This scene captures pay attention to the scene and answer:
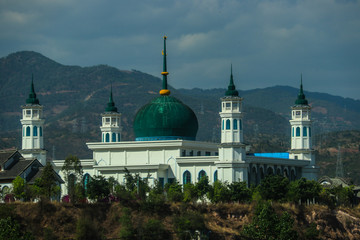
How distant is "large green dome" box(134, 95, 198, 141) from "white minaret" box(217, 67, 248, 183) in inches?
235

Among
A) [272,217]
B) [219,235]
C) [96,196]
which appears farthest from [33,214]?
[272,217]

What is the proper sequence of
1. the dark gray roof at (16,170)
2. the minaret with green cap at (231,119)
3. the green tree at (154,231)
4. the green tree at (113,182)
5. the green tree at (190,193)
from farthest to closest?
the minaret with green cap at (231,119) → the green tree at (113,182) → the green tree at (190,193) → the dark gray roof at (16,170) → the green tree at (154,231)

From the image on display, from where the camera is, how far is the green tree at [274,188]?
3078 inches

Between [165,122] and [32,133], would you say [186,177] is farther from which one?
[32,133]

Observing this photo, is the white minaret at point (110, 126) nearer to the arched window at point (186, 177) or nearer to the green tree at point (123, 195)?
the arched window at point (186, 177)

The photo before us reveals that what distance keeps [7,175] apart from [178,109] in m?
21.8

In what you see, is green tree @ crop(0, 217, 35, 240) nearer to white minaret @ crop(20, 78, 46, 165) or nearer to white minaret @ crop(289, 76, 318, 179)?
white minaret @ crop(20, 78, 46, 165)

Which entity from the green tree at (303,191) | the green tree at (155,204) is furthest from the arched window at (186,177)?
the green tree at (155,204)

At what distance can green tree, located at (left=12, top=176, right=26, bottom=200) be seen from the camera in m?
71.8

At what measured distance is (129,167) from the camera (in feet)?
278

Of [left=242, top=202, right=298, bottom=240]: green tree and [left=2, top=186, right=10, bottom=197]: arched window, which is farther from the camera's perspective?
[left=2, top=186, right=10, bottom=197]: arched window

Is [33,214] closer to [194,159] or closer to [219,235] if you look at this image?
[219,235]

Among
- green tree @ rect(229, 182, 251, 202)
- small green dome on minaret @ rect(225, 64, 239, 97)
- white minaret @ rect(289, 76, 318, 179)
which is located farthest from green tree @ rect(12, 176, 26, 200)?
white minaret @ rect(289, 76, 318, 179)

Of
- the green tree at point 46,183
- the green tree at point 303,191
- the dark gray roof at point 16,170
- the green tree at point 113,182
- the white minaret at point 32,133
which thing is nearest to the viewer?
the green tree at point 46,183
